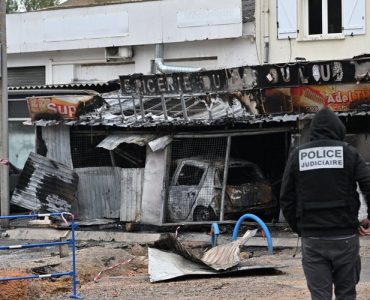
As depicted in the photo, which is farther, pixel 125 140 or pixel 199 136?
pixel 125 140

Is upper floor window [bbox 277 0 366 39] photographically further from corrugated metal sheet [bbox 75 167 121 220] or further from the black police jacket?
the black police jacket

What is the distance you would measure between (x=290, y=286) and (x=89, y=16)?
14.7 m

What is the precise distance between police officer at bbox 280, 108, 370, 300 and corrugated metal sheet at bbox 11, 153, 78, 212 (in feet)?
41.3

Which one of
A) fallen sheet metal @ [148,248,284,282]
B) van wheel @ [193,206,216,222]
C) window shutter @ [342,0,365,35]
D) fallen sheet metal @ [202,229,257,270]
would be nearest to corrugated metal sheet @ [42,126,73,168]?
van wheel @ [193,206,216,222]

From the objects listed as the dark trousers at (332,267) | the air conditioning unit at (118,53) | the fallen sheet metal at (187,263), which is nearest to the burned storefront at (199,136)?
the air conditioning unit at (118,53)

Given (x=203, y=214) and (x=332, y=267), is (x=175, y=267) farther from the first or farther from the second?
(x=203, y=214)

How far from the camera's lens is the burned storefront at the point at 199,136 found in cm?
1523

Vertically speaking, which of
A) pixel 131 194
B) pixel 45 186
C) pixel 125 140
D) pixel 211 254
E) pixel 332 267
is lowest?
pixel 211 254

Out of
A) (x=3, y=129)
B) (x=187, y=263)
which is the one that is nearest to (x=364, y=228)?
(x=187, y=263)

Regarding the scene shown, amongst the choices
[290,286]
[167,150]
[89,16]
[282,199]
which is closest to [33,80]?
[89,16]

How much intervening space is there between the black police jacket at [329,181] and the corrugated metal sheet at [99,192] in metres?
12.0

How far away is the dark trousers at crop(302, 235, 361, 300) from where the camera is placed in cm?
Answer: 544

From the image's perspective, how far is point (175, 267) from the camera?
980cm

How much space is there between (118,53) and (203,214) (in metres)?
7.39
